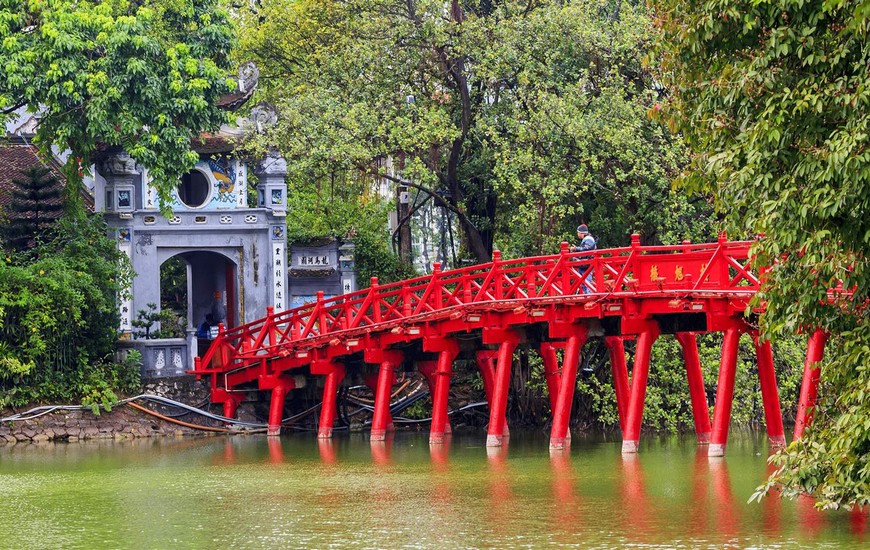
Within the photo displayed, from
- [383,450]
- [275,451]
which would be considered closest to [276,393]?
[275,451]

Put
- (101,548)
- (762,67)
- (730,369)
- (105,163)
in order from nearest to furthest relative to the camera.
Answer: (762,67) → (101,548) → (730,369) → (105,163)

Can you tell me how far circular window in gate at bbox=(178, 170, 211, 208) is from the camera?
3944 centimetres

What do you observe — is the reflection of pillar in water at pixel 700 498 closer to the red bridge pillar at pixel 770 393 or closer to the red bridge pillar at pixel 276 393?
the red bridge pillar at pixel 770 393

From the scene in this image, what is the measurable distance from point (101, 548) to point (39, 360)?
1870 centimetres

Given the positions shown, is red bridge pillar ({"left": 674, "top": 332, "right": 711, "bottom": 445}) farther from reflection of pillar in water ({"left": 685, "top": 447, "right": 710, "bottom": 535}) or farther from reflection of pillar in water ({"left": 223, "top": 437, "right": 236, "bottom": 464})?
reflection of pillar in water ({"left": 223, "top": 437, "right": 236, "bottom": 464})

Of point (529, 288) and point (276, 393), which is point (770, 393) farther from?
point (276, 393)

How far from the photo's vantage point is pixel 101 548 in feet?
59.2

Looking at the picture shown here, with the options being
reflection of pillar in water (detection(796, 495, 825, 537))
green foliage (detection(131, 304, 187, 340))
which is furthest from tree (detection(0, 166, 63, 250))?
reflection of pillar in water (detection(796, 495, 825, 537))

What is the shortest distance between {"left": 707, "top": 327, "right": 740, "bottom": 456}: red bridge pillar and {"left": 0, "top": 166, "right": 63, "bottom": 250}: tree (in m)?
17.7

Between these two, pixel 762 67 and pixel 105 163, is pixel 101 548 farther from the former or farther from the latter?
pixel 105 163

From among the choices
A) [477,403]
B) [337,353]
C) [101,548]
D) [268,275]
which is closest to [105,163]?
[268,275]

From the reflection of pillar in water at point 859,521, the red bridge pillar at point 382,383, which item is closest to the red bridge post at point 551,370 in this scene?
the red bridge pillar at point 382,383

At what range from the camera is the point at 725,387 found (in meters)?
27.1

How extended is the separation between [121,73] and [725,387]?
1499 cm
